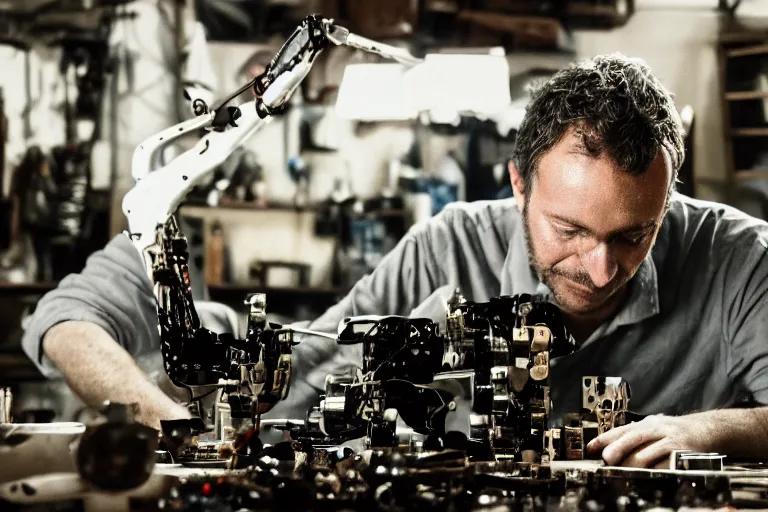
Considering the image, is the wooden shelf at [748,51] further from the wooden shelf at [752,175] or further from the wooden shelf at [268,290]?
the wooden shelf at [268,290]

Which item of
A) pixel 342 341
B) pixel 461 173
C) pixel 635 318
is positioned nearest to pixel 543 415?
pixel 342 341

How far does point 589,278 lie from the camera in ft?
8.16

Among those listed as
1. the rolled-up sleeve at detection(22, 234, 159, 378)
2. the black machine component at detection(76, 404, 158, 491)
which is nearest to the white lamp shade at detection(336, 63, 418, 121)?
the rolled-up sleeve at detection(22, 234, 159, 378)

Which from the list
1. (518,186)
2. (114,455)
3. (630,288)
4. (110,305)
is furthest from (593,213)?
(110,305)

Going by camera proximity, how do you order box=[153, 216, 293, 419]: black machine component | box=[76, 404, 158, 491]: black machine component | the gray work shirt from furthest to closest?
the gray work shirt < box=[153, 216, 293, 419]: black machine component < box=[76, 404, 158, 491]: black machine component

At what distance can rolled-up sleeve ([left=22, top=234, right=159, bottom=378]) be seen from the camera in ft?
9.68

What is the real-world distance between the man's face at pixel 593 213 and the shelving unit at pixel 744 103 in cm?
83

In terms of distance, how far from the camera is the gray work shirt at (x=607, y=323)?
9.14 feet

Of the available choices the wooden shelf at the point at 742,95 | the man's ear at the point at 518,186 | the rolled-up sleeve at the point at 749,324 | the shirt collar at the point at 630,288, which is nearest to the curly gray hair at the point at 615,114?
the man's ear at the point at 518,186

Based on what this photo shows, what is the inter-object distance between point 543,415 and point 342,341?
45cm

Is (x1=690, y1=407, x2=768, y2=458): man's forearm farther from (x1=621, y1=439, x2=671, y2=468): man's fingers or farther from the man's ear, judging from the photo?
the man's ear

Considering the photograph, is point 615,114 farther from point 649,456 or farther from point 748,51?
point 748,51

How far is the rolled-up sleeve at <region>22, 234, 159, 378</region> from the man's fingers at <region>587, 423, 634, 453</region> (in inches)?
61.3

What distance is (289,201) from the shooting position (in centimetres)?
307
